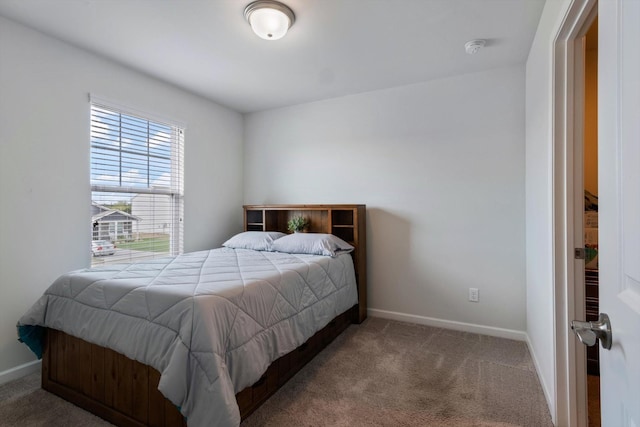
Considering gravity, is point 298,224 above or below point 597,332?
above

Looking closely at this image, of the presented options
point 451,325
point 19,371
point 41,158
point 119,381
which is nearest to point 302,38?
point 41,158

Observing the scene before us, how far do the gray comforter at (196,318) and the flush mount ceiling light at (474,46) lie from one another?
7.02ft

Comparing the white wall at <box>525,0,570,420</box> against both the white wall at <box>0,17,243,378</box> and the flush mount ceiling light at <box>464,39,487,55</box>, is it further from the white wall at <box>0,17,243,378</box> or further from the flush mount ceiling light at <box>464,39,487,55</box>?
the white wall at <box>0,17,243,378</box>

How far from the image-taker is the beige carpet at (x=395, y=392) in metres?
1.74

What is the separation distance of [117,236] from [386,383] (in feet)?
8.32

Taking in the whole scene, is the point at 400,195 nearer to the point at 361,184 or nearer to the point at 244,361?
the point at 361,184

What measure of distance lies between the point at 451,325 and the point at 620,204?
2.76 meters

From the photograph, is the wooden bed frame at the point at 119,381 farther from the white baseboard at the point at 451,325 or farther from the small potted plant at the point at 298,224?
the small potted plant at the point at 298,224

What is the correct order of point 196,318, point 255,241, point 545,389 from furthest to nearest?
point 255,241, point 545,389, point 196,318

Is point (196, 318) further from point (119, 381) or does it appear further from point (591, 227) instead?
point (591, 227)

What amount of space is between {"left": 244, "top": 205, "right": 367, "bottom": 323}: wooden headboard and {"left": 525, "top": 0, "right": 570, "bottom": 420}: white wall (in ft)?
4.77

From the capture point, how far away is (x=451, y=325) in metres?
3.04

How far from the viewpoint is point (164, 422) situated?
1.55m

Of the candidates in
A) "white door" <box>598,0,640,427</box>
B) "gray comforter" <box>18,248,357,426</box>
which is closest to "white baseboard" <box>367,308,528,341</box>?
"gray comforter" <box>18,248,357,426</box>
